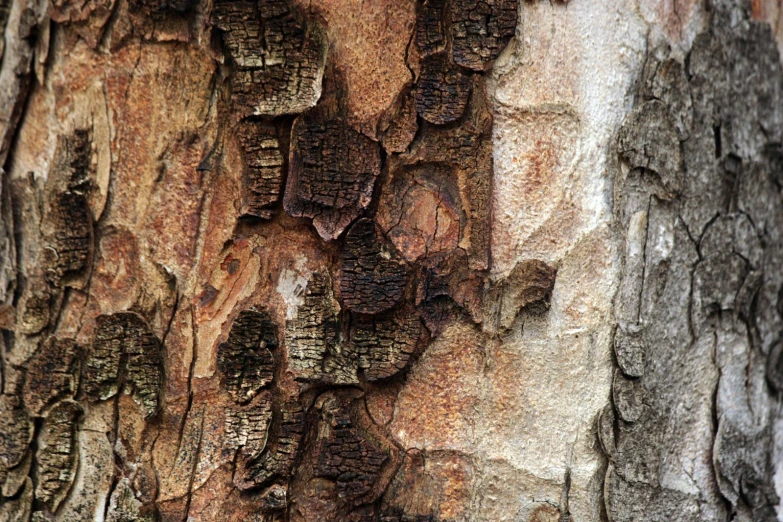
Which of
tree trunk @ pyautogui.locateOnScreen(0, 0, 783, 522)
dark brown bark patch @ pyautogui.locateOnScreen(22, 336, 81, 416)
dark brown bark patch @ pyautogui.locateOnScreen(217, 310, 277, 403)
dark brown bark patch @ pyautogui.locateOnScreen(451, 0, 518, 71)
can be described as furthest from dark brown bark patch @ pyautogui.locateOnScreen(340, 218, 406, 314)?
dark brown bark patch @ pyautogui.locateOnScreen(22, 336, 81, 416)

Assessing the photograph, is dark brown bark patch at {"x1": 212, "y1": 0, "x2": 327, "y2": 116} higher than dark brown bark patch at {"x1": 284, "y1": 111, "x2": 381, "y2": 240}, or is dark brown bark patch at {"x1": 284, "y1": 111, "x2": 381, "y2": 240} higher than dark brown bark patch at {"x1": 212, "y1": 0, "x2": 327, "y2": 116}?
dark brown bark patch at {"x1": 212, "y1": 0, "x2": 327, "y2": 116}

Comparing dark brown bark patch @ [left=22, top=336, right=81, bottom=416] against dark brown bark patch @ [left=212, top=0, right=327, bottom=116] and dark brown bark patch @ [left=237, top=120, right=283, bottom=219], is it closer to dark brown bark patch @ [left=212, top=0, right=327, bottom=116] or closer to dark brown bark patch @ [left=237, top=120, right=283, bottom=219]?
dark brown bark patch @ [left=237, top=120, right=283, bottom=219]

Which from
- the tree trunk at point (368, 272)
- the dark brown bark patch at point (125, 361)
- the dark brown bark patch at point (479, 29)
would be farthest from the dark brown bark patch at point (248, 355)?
the dark brown bark patch at point (479, 29)

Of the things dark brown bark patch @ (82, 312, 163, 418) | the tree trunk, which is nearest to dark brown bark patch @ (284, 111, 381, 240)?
the tree trunk

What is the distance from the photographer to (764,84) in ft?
5.33


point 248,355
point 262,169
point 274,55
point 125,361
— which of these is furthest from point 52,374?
point 274,55

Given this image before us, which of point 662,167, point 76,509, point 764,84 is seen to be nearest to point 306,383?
point 76,509

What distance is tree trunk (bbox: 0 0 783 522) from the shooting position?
125 cm

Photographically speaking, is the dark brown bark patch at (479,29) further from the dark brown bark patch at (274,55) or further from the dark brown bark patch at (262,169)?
the dark brown bark patch at (262,169)

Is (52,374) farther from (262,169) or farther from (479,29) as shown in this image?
(479,29)

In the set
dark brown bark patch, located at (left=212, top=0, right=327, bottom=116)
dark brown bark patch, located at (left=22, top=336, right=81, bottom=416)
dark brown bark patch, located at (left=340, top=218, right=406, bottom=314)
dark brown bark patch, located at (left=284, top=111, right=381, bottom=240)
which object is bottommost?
dark brown bark patch, located at (left=22, top=336, right=81, bottom=416)

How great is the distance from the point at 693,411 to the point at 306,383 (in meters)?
0.71

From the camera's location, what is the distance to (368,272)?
1.25 metres

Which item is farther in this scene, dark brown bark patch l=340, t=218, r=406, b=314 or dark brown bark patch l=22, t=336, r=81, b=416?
dark brown bark patch l=22, t=336, r=81, b=416
